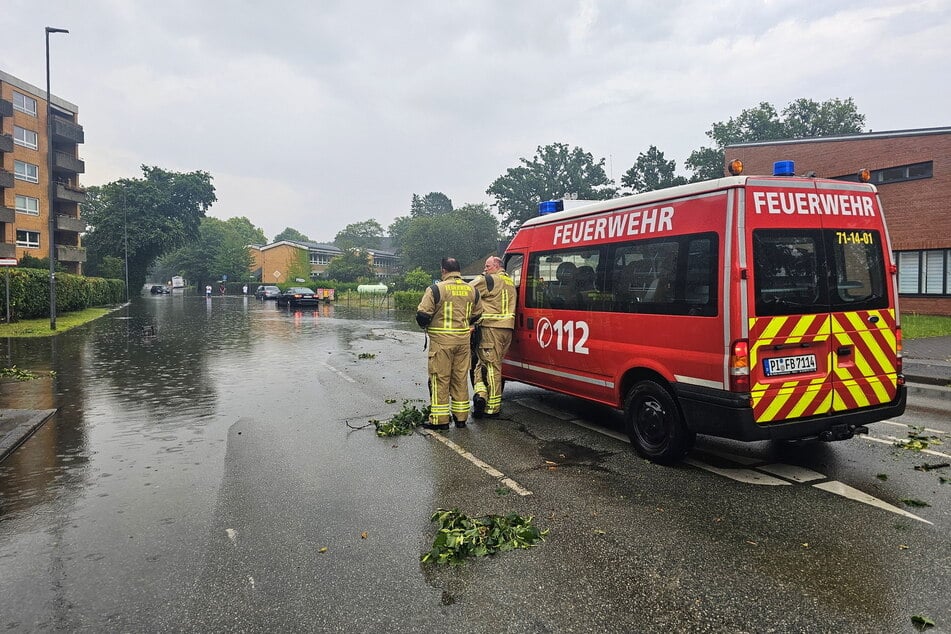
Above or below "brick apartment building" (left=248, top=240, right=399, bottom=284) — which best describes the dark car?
below

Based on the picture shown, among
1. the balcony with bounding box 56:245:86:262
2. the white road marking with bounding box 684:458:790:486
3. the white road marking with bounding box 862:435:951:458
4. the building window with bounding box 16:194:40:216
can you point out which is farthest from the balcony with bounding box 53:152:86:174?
the white road marking with bounding box 862:435:951:458

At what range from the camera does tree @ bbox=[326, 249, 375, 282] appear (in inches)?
2980

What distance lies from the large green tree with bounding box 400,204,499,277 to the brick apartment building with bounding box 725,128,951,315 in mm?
47865

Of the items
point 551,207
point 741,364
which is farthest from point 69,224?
point 741,364

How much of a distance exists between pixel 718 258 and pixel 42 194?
56.4m

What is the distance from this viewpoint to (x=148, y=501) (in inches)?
182

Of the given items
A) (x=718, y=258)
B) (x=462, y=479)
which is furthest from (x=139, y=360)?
(x=718, y=258)

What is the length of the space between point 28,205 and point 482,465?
5360cm

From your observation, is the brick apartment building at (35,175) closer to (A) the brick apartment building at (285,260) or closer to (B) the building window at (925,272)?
(A) the brick apartment building at (285,260)

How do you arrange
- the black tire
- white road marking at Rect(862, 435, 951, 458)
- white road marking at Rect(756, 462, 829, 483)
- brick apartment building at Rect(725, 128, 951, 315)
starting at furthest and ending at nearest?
1. brick apartment building at Rect(725, 128, 951, 315)
2. white road marking at Rect(862, 435, 951, 458)
3. the black tire
4. white road marking at Rect(756, 462, 829, 483)

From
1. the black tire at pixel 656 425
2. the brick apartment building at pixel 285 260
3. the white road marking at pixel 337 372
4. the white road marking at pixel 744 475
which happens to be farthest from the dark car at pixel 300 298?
the brick apartment building at pixel 285 260

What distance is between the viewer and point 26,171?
149 ft

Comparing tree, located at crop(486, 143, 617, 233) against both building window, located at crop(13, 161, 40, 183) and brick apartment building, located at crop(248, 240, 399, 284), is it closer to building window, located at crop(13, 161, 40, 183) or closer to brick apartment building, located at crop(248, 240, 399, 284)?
brick apartment building, located at crop(248, 240, 399, 284)

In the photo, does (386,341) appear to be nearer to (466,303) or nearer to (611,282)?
(466,303)
